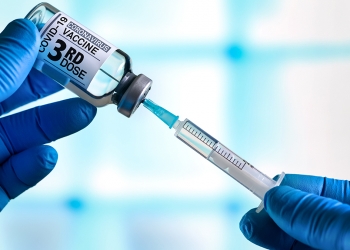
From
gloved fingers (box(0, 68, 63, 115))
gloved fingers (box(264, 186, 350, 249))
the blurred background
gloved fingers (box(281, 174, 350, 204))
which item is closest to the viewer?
gloved fingers (box(264, 186, 350, 249))

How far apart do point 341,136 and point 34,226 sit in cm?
137

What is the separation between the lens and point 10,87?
105cm

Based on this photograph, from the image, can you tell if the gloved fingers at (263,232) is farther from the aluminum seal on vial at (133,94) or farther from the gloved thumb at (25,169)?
the gloved thumb at (25,169)

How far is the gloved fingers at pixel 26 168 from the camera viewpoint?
114cm

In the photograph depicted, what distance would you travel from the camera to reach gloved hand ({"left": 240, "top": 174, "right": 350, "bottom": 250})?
82 cm

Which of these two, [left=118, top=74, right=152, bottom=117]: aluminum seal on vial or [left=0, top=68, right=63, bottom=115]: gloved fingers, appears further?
[left=0, top=68, right=63, bottom=115]: gloved fingers

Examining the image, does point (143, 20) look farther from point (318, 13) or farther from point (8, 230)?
point (8, 230)

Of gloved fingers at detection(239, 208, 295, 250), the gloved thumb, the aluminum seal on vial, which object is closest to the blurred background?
the gloved thumb

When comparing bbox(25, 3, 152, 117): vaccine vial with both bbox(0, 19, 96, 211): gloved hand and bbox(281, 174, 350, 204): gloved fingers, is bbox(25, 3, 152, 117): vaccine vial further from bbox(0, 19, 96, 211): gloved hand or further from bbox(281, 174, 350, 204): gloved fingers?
bbox(281, 174, 350, 204): gloved fingers

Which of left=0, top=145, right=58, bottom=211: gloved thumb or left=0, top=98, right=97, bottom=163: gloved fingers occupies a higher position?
left=0, top=98, right=97, bottom=163: gloved fingers

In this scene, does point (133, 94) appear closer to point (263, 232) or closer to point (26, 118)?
point (26, 118)

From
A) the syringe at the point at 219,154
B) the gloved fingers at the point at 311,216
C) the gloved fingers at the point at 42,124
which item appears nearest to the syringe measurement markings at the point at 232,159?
the syringe at the point at 219,154

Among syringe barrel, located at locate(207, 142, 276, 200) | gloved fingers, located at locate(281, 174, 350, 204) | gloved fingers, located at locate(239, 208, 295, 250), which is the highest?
gloved fingers, located at locate(281, 174, 350, 204)

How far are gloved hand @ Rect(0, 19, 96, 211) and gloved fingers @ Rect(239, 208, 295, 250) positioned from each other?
56 cm
